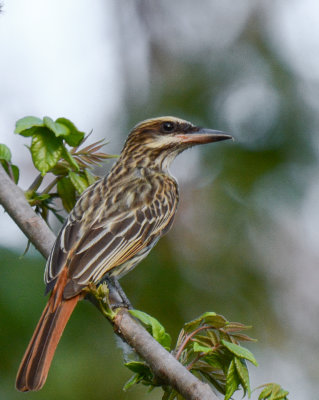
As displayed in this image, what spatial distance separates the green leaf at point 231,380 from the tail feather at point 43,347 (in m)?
0.80

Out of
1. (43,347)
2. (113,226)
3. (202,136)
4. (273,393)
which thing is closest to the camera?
(273,393)

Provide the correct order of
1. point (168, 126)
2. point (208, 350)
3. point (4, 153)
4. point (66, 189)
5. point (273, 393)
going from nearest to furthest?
point (273, 393)
point (208, 350)
point (4, 153)
point (66, 189)
point (168, 126)

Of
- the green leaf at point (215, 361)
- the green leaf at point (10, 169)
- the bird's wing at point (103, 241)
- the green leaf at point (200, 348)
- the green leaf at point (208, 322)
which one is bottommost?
the green leaf at point (215, 361)

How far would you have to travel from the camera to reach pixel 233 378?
305 centimetres

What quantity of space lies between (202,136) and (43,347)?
216 cm

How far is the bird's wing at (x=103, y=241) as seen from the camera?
153 inches

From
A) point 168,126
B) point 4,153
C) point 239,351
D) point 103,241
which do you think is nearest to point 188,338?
point 239,351

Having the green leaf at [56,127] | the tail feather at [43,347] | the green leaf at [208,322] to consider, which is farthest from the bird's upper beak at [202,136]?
the green leaf at [208,322]

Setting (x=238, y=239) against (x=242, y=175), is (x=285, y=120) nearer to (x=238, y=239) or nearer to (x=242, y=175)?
(x=242, y=175)

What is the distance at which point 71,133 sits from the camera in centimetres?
389

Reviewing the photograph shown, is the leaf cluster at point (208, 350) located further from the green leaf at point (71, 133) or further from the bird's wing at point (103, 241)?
the green leaf at point (71, 133)

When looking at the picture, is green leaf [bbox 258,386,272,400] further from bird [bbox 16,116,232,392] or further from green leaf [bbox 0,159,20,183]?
green leaf [bbox 0,159,20,183]

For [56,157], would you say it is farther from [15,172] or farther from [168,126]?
[168,126]

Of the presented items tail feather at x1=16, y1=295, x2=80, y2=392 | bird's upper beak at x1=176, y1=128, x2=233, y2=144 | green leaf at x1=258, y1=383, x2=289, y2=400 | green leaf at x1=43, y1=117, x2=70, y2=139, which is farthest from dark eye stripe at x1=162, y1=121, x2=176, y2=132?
green leaf at x1=258, y1=383, x2=289, y2=400
